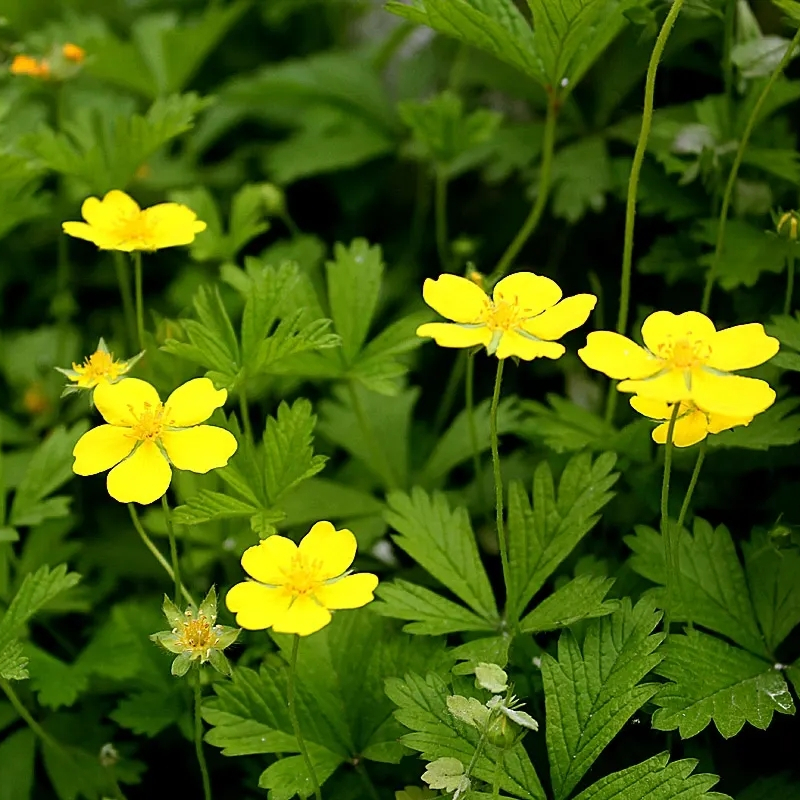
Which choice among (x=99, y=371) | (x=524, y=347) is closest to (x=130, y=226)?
(x=99, y=371)

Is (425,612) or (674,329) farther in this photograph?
(425,612)

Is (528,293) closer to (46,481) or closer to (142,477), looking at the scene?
(142,477)

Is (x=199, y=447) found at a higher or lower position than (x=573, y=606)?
higher

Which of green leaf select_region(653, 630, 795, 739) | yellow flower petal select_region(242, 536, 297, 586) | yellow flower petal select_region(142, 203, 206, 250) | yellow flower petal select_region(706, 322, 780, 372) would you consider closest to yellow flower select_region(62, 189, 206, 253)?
yellow flower petal select_region(142, 203, 206, 250)

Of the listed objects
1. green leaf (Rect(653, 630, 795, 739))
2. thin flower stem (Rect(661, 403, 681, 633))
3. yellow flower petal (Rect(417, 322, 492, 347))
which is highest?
yellow flower petal (Rect(417, 322, 492, 347))

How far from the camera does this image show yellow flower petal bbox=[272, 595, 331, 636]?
2.95 ft

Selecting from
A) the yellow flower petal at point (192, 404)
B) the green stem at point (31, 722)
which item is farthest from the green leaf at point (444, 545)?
the green stem at point (31, 722)

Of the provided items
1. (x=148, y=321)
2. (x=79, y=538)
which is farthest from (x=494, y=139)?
(x=79, y=538)

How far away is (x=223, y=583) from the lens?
1.59 m

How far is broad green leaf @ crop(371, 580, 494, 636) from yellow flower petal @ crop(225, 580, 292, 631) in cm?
27

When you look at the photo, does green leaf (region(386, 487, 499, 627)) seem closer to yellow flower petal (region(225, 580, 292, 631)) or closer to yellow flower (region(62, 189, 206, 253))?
yellow flower petal (region(225, 580, 292, 631))

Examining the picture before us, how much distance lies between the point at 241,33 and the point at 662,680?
230cm

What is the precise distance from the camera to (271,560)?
0.98 meters

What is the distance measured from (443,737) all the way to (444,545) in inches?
11.5
